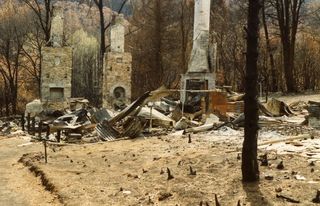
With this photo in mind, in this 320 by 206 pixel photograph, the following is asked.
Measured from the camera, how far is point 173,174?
8.41 metres

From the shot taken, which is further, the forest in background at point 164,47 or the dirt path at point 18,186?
the forest in background at point 164,47

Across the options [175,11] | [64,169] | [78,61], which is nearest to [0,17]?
[78,61]

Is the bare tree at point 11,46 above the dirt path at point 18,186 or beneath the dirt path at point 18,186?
above

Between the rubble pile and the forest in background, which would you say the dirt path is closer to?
the rubble pile

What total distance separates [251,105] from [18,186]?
192 inches

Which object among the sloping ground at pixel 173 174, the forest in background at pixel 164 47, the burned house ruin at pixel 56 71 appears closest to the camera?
the sloping ground at pixel 173 174

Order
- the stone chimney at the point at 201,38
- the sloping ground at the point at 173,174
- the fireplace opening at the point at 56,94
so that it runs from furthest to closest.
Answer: the fireplace opening at the point at 56,94, the stone chimney at the point at 201,38, the sloping ground at the point at 173,174

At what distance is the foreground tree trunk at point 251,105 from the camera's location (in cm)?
724

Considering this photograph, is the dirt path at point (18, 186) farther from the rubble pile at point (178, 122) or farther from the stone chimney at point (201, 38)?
the stone chimney at point (201, 38)

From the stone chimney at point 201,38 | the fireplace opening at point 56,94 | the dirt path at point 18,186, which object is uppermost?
the stone chimney at point 201,38

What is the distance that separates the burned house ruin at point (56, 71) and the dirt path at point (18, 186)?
40.6 feet

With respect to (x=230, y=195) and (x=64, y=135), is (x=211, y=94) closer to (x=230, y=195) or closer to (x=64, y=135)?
(x=64, y=135)

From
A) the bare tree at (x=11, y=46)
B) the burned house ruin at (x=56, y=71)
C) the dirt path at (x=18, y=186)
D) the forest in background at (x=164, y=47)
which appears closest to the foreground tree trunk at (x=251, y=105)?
the dirt path at (x=18, y=186)

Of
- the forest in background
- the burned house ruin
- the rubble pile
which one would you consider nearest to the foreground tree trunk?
the rubble pile
